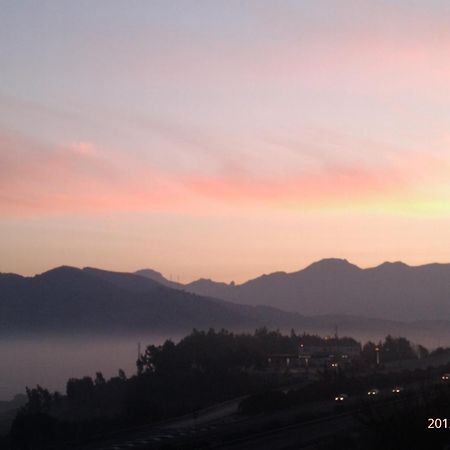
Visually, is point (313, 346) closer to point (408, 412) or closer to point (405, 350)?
point (405, 350)

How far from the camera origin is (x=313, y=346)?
99625mm

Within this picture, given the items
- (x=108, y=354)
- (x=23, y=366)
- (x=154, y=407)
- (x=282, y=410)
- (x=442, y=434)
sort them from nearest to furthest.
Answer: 1. (x=442, y=434)
2. (x=282, y=410)
3. (x=154, y=407)
4. (x=23, y=366)
5. (x=108, y=354)

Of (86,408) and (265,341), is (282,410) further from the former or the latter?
(265,341)

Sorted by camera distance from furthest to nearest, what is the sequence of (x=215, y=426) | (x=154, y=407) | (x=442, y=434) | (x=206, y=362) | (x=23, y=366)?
(x=23, y=366), (x=206, y=362), (x=154, y=407), (x=215, y=426), (x=442, y=434)

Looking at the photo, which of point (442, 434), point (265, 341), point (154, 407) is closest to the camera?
point (442, 434)

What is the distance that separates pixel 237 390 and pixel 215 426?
88.1ft

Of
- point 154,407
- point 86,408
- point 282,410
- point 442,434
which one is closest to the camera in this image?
point 442,434

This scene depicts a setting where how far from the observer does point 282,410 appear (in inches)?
1638

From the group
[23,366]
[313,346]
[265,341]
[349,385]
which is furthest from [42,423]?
[23,366]

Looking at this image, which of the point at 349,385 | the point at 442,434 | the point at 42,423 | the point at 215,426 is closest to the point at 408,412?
the point at 442,434

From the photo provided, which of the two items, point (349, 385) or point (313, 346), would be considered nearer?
point (349, 385)

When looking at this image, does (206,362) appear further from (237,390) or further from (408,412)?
(408,412)

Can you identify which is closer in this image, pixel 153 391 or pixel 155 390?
pixel 153 391

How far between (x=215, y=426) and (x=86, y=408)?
2776 centimetres
